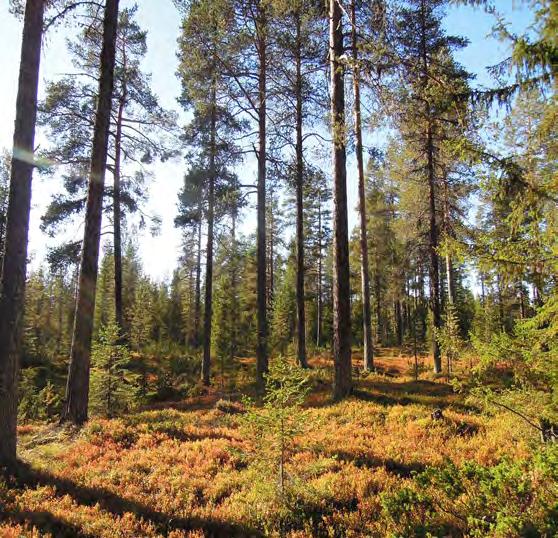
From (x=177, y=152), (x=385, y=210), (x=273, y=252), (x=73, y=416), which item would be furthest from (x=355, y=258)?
(x=73, y=416)

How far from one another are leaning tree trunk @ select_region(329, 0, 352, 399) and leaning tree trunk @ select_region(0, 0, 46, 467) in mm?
6566

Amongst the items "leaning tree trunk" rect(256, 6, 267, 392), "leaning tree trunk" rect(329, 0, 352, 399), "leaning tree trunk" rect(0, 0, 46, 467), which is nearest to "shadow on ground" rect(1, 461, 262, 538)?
"leaning tree trunk" rect(0, 0, 46, 467)

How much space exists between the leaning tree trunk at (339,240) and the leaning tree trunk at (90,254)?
5646 millimetres

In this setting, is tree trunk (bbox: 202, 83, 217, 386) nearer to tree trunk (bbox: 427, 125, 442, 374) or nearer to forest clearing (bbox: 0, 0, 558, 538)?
forest clearing (bbox: 0, 0, 558, 538)

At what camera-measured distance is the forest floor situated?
489 centimetres

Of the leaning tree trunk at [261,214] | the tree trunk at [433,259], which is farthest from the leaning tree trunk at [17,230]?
the tree trunk at [433,259]

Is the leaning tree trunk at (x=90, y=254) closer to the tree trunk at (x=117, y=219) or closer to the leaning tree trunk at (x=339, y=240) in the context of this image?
the leaning tree trunk at (x=339, y=240)

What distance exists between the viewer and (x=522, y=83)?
528 cm

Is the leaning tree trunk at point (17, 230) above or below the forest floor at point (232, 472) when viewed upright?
above

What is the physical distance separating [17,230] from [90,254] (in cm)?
273

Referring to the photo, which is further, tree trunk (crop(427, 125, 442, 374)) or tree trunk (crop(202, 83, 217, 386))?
tree trunk (crop(202, 83, 217, 386))

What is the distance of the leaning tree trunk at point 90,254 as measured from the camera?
927 centimetres

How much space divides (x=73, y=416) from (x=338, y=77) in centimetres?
1103

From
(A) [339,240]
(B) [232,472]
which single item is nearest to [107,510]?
(B) [232,472]
